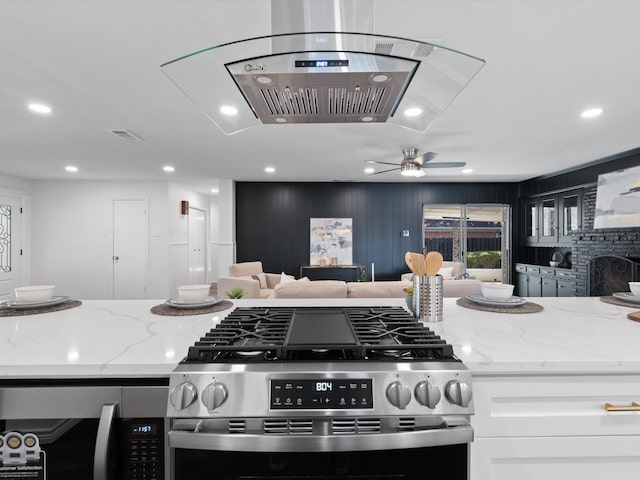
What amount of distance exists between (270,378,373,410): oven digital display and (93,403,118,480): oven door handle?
1.33ft

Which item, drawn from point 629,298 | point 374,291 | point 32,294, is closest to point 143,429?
point 32,294

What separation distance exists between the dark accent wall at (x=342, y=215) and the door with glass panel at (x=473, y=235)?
0.19m

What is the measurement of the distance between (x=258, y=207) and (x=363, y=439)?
19.9 feet

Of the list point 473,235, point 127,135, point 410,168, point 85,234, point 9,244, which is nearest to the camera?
point 127,135

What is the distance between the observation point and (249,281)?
4.48 meters

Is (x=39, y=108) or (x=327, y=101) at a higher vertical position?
(x=39, y=108)

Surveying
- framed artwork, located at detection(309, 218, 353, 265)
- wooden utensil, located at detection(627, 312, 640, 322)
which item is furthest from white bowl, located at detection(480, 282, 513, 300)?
framed artwork, located at detection(309, 218, 353, 265)

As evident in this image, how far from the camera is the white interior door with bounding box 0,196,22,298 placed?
18.2 feet

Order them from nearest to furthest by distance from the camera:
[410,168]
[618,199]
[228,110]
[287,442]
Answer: [287,442], [228,110], [410,168], [618,199]

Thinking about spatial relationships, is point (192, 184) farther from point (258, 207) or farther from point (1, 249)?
point (1, 249)

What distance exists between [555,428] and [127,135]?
13.3 feet

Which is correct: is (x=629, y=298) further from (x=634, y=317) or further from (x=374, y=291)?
(x=374, y=291)

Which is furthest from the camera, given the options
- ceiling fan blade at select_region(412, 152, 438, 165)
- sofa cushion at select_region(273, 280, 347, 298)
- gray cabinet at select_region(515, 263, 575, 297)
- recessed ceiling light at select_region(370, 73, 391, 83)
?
gray cabinet at select_region(515, 263, 575, 297)

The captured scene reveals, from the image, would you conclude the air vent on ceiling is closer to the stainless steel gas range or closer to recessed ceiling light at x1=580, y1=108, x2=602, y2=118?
the stainless steel gas range
